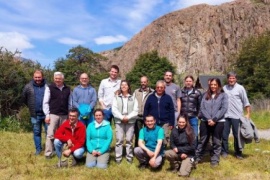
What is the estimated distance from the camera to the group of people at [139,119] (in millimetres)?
5863

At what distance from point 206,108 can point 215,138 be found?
63 centimetres

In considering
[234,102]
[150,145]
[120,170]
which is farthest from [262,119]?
[120,170]

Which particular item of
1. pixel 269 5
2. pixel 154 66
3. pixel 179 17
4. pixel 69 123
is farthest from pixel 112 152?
pixel 179 17

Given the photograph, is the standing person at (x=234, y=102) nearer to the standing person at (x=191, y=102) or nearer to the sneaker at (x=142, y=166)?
the standing person at (x=191, y=102)

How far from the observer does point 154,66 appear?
4822 centimetres

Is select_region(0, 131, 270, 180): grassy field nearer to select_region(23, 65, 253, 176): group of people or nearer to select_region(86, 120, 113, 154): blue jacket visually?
select_region(23, 65, 253, 176): group of people

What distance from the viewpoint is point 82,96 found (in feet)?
21.3

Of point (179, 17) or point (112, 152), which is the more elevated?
point (179, 17)

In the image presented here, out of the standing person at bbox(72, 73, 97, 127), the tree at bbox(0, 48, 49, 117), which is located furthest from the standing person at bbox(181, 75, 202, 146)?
the tree at bbox(0, 48, 49, 117)

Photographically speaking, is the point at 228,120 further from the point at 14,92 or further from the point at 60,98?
the point at 14,92

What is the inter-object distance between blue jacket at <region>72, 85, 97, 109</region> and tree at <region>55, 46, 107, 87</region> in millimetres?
43297

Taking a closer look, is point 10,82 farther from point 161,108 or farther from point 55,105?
point 161,108

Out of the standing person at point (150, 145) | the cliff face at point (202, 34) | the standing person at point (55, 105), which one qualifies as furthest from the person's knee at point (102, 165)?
the cliff face at point (202, 34)

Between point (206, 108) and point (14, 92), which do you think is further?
point (14, 92)
